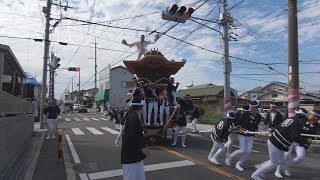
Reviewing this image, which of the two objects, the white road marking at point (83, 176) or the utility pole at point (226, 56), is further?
the utility pole at point (226, 56)

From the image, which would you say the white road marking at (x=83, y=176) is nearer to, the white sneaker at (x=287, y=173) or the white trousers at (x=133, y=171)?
the white trousers at (x=133, y=171)

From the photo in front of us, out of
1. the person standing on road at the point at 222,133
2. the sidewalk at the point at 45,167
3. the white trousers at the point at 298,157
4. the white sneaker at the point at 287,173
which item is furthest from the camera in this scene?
the person standing on road at the point at 222,133

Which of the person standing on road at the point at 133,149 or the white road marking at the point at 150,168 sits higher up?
the person standing on road at the point at 133,149

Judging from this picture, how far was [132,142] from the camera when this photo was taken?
22.1 ft

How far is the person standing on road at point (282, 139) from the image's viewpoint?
29.8ft

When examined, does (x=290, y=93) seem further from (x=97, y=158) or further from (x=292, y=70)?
(x=97, y=158)

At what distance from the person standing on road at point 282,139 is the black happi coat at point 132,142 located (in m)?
3.68

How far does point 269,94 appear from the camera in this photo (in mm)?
63438

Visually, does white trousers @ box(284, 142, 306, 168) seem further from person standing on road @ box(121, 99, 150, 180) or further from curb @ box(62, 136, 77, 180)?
curb @ box(62, 136, 77, 180)

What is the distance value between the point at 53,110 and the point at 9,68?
22.4 ft

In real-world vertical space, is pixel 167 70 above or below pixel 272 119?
above

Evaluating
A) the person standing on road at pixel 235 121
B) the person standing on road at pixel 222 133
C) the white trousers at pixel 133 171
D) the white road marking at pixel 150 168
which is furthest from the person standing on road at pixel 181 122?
the white trousers at pixel 133 171

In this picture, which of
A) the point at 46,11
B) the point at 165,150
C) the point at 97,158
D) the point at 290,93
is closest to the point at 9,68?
the point at 97,158

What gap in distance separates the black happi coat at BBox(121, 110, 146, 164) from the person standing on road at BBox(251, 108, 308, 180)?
368cm
